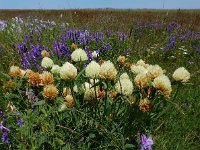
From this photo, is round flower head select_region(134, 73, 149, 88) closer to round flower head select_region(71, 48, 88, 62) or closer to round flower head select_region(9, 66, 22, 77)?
round flower head select_region(71, 48, 88, 62)

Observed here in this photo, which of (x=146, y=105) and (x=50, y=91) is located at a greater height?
(x=50, y=91)

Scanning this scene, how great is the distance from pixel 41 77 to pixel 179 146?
1.31 m

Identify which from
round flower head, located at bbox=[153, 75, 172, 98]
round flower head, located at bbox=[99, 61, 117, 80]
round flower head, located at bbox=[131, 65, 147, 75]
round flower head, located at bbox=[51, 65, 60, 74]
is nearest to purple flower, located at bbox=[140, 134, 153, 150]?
round flower head, located at bbox=[153, 75, 172, 98]

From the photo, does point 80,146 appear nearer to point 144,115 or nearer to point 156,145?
point 144,115

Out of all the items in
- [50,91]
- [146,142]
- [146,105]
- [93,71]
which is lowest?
[146,142]

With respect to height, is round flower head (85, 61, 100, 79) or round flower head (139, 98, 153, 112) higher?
round flower head (85, 61, 100, 79)

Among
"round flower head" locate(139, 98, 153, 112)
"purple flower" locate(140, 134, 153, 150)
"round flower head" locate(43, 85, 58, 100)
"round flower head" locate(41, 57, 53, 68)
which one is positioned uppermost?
"round flower head" locate(41, 57, 53, 68)

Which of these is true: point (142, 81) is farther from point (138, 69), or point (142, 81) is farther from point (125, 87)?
point (138, 69)

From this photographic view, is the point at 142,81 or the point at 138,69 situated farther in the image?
the point at 138,69

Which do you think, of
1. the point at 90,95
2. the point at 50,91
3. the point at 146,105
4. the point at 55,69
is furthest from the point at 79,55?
the point at 146,105

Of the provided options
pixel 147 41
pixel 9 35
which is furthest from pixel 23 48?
pixel 147 41

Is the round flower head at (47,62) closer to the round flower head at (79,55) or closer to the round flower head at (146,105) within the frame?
the round flower head at (79,55)

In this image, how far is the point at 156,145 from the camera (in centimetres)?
279

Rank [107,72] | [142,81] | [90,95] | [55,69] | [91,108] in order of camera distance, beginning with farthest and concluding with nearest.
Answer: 1. [55,69]
2. [91,108]
3. [90,95]
4. [142,81]
5. [107,72]
